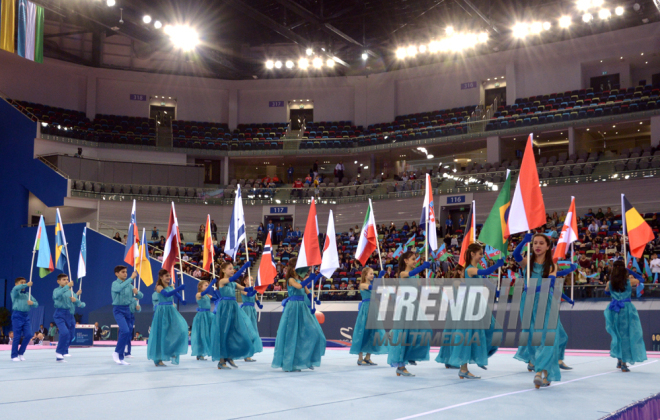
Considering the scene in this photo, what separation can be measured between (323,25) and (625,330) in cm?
2477

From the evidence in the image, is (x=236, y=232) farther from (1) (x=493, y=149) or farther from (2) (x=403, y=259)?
(1) (x=493, y=149)

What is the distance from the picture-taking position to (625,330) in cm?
977

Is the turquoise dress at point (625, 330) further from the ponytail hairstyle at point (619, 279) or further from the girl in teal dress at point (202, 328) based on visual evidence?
the girl in teal dress at point (202, 328)

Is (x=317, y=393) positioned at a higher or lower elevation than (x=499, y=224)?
lower

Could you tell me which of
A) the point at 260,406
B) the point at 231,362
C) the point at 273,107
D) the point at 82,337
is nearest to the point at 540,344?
the point at 260,406

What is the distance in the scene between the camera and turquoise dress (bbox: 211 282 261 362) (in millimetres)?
10688

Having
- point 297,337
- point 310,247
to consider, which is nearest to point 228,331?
point 297,337

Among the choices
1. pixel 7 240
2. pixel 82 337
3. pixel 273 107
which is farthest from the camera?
pixel 273 107

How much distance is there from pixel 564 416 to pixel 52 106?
37741 millimetres

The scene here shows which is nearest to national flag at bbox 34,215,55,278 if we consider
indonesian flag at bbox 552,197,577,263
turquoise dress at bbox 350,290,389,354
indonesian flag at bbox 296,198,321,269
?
indonesian flag at bbox 296,198,321,269

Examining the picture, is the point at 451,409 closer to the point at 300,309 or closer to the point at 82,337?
the point at 300,309

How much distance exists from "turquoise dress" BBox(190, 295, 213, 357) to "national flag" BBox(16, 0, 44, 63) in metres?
12.9

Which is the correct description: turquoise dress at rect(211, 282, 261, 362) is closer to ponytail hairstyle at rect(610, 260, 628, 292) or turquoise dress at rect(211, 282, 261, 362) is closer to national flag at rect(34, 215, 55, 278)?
A: ponytail hairstyle at rect(610, 260, 628, 292)

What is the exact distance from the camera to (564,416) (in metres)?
5.45
